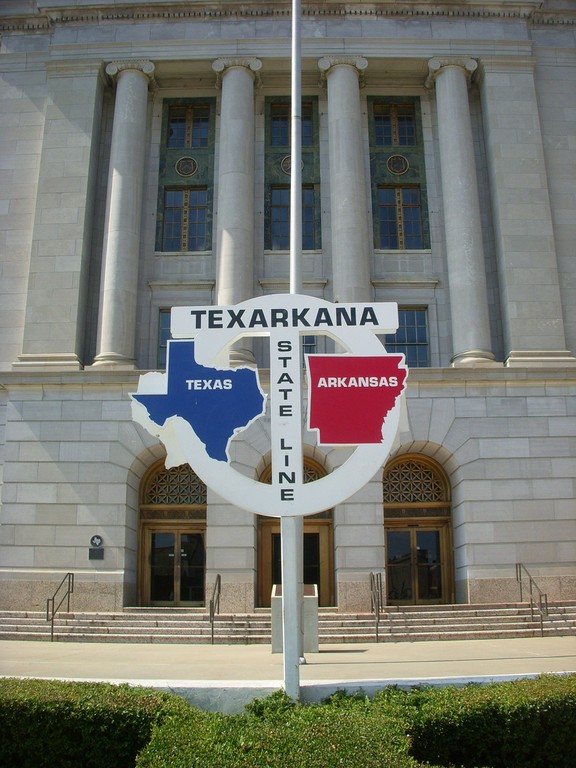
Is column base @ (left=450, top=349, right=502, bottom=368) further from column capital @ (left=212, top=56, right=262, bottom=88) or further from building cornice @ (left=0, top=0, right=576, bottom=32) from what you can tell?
building cornice @ (left=0, top=0, right=576, bottom=32)

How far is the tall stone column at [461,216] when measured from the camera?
2627 centimetres

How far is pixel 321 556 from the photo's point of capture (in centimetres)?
2575

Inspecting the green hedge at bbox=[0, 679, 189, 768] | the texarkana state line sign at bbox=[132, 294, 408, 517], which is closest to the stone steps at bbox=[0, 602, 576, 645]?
the texarkana state line sign at bbox=[132, 294, 408, 517]

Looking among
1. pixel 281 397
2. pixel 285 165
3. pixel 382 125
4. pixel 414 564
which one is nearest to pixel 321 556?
pixel 414 564

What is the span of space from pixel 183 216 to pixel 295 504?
21.1 meters

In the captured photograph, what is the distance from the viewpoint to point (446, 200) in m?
27.9

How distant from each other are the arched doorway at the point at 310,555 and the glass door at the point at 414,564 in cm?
191

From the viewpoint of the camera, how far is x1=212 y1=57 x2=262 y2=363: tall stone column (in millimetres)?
26703

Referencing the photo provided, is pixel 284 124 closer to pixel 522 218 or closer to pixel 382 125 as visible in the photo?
pixel 382 125

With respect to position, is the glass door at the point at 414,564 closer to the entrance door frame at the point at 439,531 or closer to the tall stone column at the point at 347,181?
the entrance door frame at the point at 439,531

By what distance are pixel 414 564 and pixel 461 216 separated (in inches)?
459

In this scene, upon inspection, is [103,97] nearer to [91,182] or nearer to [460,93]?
[91,182]

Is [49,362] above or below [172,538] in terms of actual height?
above

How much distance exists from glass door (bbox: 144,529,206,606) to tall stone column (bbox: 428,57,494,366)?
10471 millimetres
